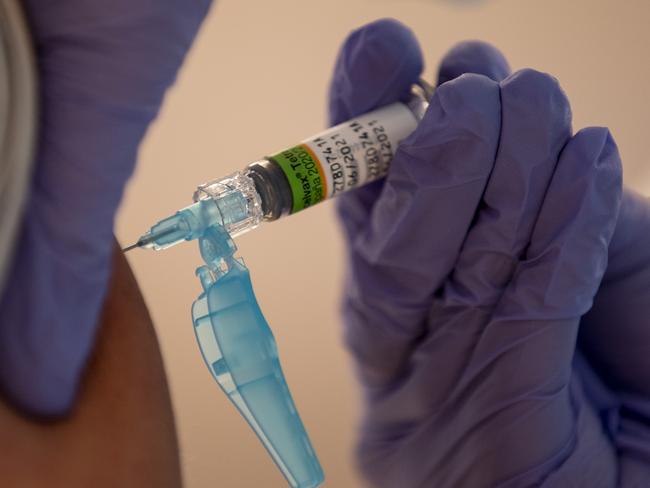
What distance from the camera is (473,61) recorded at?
100 centimetres

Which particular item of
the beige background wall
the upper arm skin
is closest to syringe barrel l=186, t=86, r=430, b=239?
the upper arm skin

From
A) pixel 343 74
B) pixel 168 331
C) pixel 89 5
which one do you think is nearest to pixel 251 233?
pixel 168 331

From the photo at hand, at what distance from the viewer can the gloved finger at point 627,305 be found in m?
0.94

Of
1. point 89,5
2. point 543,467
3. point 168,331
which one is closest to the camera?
point 89,5

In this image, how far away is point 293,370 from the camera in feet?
4.32

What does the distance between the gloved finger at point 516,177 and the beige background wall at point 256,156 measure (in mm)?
353

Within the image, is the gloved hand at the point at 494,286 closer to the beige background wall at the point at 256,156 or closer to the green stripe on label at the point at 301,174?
the green stripe on label at the point at 301,174

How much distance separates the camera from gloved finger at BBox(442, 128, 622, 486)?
2.78 ft

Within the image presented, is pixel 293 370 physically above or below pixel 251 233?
below

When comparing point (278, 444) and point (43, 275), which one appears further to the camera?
point (278, 444)

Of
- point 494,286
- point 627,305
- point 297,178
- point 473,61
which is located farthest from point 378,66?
point 627,305

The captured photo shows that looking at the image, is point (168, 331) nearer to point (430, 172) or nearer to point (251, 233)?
point (251, 233)

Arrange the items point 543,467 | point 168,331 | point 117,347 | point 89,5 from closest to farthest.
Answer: point 89,5, point 117,347, point 543,467, point 168,331

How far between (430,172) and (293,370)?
57 cm
